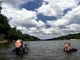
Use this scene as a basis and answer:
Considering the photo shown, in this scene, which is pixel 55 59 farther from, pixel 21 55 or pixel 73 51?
pixel 73 51

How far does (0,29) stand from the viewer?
149 metres

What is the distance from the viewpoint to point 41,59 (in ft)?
151

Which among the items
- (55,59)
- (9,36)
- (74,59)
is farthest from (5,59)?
(9,36)

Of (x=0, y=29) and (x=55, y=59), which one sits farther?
(x=0, y=29)

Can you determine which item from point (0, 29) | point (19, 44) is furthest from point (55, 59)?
point (0, 29)

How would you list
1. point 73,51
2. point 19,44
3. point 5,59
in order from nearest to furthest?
point 5,59, point 19,44, point 73,51

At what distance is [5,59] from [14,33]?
122m

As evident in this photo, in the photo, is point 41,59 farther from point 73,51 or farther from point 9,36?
point 9,36

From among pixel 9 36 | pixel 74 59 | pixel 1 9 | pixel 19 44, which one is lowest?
pixel 74 59

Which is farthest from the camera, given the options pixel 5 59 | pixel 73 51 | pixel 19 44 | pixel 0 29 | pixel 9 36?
pixel 9 36

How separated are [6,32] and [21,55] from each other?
356ft

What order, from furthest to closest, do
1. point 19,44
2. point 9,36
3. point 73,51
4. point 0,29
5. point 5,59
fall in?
point 9,36
point 0,29
point 73,51
point 19,44
point 5,59

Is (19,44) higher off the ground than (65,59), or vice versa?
(19,44)

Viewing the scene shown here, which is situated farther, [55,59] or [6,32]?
[6,32]
